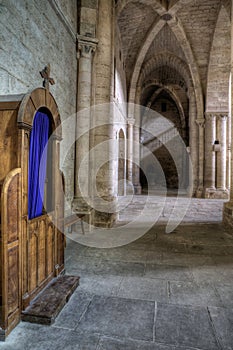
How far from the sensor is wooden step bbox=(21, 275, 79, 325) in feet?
6.80

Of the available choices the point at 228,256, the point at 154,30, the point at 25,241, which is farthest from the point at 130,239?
the point at 154,30

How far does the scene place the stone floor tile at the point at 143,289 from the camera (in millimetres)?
2541

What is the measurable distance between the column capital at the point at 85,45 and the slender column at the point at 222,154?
9.30 metres

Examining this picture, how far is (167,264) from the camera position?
11.4 feet

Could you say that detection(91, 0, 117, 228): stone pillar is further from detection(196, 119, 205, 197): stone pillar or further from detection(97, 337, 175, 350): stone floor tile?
detection(196, 119, 205, 197): stone pillar

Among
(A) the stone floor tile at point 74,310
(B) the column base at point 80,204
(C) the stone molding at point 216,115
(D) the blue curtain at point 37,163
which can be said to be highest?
(C) the stone molding at point 216,115

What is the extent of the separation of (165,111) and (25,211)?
2095 centimetres

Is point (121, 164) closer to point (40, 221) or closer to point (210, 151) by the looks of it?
point (210, 151)

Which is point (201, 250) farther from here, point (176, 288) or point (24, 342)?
point (24, 342)

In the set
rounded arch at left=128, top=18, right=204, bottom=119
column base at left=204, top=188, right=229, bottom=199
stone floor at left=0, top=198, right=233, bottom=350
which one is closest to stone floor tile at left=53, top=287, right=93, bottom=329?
stone floor at left=0, top=198, right=233, bottom=350

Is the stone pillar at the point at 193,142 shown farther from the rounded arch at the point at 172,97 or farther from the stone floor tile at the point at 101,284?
the stone floor tile at the point at 101,284

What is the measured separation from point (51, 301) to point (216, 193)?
11585 mm

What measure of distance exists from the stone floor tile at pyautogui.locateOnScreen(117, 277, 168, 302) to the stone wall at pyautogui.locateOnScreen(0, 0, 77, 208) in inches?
111

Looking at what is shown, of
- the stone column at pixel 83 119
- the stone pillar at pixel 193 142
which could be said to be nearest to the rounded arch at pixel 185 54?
the stone pillar at pixel 193 142
